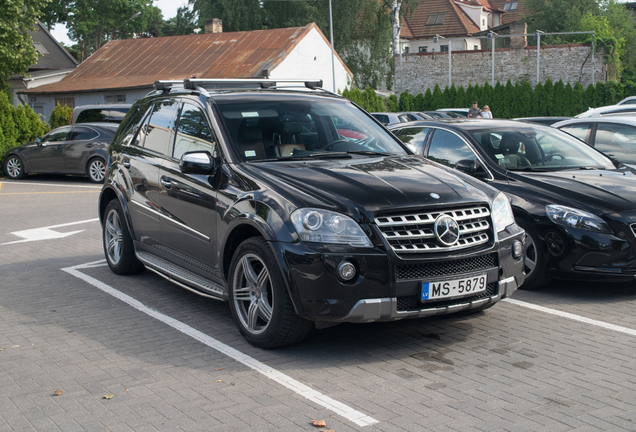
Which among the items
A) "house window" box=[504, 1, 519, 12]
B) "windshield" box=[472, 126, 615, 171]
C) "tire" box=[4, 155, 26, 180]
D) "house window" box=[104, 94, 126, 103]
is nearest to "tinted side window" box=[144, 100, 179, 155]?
"windshield" box=[472, 126, 615, 171]

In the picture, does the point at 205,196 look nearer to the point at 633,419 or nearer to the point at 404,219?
the point at 404,219

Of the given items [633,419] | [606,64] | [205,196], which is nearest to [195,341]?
[205,196]

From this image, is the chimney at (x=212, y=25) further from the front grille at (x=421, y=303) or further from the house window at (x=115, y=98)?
the front grille at (x=421, y=303)

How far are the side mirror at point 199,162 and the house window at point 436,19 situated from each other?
7109 cm

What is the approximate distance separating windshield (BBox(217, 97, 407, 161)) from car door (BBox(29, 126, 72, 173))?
15.9 metres

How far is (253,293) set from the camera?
5.07m

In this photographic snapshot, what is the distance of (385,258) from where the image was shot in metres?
4.54

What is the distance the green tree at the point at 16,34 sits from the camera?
1196 inches

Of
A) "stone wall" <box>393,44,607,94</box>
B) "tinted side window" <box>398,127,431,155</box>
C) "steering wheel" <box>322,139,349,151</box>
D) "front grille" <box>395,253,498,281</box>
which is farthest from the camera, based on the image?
"stone wall" <box>393,44,607,94</box>

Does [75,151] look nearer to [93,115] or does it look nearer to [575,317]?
[93,115]

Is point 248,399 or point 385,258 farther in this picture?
point 385,258

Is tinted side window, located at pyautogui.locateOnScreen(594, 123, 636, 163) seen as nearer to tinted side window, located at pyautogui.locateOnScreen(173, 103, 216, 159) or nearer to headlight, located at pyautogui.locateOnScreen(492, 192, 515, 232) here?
headlight, located at pyautogui.locateOnScreen(492, 192, 515, 232)

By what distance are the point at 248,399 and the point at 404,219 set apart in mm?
1529

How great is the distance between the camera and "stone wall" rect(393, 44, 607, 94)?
46656 millimetres
